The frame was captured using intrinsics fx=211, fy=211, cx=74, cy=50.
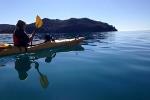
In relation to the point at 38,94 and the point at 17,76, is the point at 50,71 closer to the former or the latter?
the point at 17,76

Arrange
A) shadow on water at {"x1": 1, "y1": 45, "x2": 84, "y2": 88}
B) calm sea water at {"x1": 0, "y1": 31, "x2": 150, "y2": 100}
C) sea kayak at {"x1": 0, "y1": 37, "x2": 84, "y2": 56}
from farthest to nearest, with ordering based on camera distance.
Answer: sea kayak at {"x1": 0, "y1": 37, "x2": 84, "y2": 56} → shadow on water at {"x1": 1, "y1": 45, "x2": 84, "y2": 88} → calm sea water at {"x1": 0, "y1": 31, "x2": 150, "y2": 100}

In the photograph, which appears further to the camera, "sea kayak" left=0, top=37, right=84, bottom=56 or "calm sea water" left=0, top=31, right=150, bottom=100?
"sea kayak" left=0, top=37, right=84, bottom=56

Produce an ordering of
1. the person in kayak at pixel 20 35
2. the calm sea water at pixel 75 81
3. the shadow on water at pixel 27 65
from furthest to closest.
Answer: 1. the person in kayak at pixel 20 35
2. the shadow on water at pixel 27 65
3. the calm sea water at pixel 75 81

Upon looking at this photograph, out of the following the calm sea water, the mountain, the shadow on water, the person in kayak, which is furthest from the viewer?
the mountain

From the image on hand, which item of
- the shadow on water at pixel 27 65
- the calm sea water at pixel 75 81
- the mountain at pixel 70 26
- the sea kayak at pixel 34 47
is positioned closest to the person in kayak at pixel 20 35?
the sea kayak at pixel 34 47

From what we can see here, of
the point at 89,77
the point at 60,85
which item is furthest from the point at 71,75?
the point at 60,85

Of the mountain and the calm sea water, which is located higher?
the mountain

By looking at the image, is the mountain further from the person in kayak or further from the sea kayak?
the person in kayak

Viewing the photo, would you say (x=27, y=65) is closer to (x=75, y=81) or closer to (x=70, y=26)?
(x=75, y=81)

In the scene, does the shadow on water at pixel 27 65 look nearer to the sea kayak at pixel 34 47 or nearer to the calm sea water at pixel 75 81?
the calm sea water at pixel 75 81

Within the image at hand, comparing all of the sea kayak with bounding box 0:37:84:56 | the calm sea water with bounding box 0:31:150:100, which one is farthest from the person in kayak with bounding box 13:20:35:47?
the calm sea water with bounding box 0:31:150:100

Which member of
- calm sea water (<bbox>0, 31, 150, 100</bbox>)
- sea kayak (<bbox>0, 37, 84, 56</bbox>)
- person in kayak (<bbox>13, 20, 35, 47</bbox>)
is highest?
person in kayak (<bbox>13, 20, 35, 47</bbox>)

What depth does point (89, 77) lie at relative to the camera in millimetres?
8492

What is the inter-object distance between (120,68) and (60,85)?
12.2 ft
